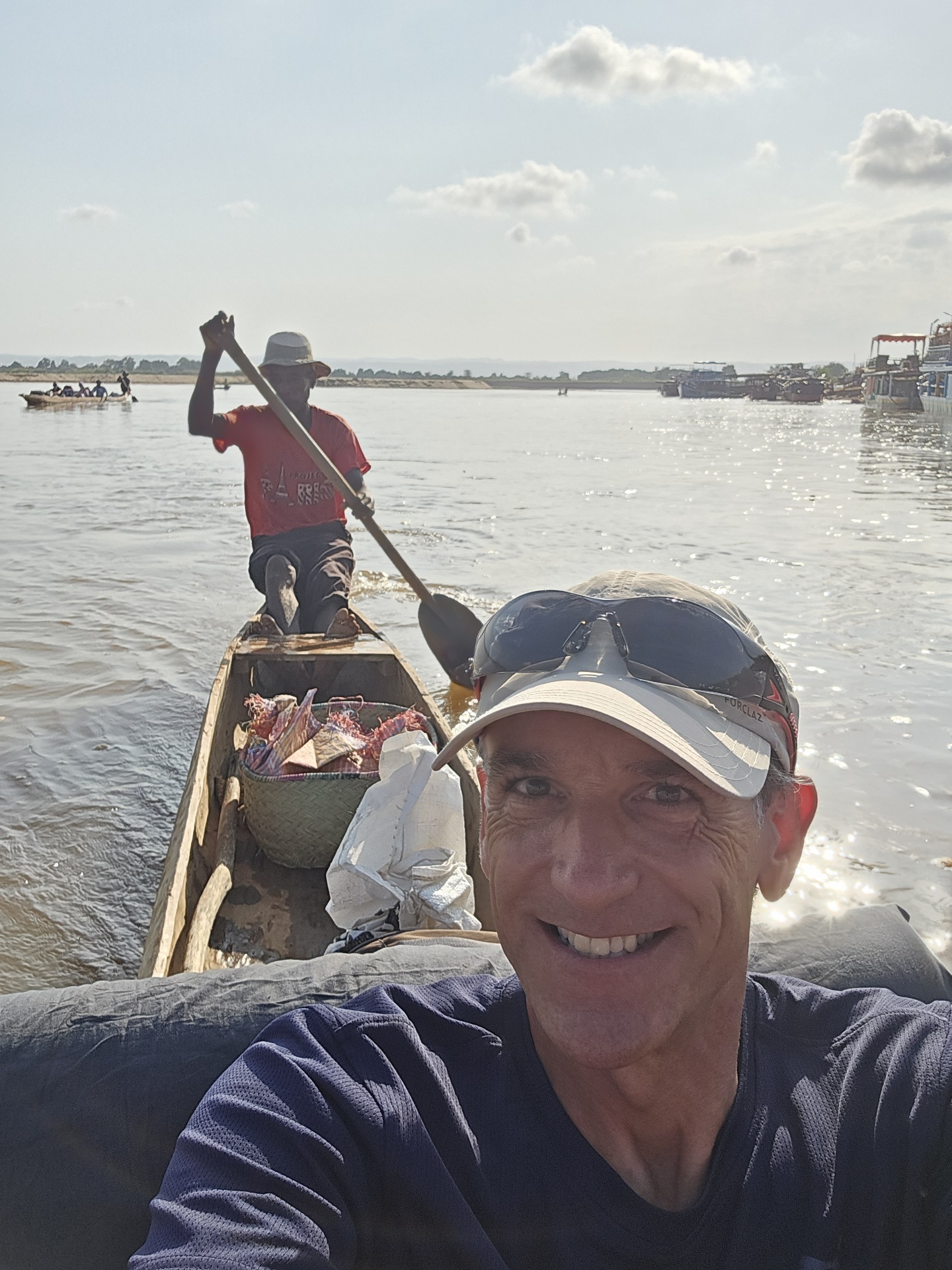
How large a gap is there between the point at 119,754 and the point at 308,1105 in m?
5.44

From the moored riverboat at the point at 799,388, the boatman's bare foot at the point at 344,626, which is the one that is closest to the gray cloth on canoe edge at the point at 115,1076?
the boatman's bare foot at the point at 344,626

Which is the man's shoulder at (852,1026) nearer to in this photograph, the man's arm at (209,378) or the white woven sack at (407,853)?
the white woven sack at (407,853)

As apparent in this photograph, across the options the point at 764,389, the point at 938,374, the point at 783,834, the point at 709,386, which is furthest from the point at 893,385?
the point at 783,834

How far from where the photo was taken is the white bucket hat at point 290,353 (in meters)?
6.12

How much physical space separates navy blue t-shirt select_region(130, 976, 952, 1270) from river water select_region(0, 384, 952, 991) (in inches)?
121

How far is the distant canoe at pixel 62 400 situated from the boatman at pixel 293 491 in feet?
161

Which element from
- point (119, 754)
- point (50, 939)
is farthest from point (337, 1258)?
point (119, 754)

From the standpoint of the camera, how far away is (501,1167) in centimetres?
120

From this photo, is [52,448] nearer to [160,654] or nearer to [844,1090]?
[160,654]

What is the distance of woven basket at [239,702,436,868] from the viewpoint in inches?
138

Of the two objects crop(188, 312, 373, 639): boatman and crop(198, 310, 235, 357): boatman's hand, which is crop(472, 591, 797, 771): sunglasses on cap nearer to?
crop(188, 312, 373, 639): boatman

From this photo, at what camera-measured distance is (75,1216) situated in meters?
1.44

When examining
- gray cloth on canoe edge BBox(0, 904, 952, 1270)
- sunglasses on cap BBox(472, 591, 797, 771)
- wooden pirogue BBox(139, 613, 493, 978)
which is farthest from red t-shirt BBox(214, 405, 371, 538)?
sunglasses on cap BBox(472, 591, 797, 771)

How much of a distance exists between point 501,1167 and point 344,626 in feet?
15.6
